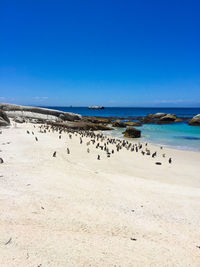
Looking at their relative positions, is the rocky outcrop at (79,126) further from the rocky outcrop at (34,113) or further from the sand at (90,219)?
the sand at (90,219)

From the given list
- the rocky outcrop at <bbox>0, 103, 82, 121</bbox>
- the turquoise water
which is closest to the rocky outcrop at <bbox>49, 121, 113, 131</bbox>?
the turquoise water

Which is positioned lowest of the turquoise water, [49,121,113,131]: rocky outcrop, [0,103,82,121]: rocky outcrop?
the turquoise water

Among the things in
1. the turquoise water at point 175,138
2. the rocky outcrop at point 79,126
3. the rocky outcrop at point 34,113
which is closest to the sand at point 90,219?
the turquoise water at point 175,138

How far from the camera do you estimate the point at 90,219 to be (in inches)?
178

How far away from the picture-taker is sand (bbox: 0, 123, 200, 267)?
10.7 feet

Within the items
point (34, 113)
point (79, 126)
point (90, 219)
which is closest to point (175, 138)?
point (79, 126)

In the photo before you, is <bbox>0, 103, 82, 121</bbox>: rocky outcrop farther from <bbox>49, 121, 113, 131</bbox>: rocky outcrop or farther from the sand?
the sand

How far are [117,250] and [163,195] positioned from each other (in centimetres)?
392

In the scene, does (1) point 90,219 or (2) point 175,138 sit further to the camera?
(2) point 175,138

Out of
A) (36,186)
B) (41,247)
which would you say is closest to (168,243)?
(41,247)

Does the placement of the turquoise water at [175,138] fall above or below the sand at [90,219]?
below

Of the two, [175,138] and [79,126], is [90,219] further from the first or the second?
[79,126]

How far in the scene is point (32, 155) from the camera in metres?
10.0

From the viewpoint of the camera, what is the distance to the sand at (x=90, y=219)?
10.7ft
